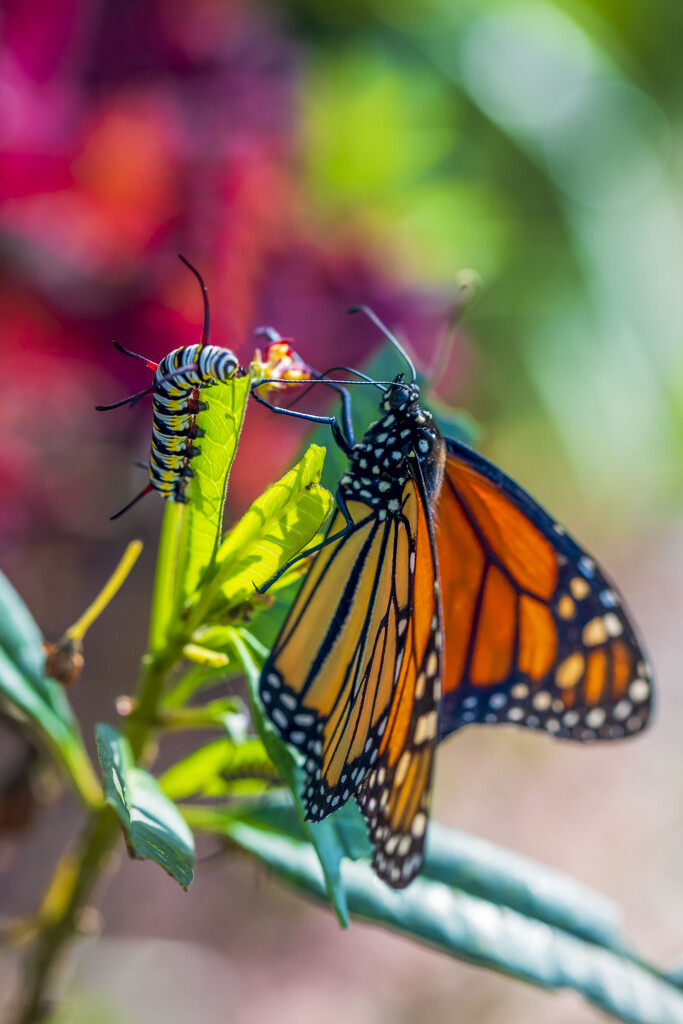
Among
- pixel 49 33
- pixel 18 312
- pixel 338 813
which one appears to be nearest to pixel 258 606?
pixel 338 813

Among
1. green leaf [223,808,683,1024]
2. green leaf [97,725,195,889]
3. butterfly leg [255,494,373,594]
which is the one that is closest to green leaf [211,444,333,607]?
butterfly leg [255,494,373,594]

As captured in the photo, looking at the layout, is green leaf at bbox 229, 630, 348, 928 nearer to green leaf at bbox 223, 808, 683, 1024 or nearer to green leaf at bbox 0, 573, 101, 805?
A: green leaf at bbox 223, 808, 683, 1024

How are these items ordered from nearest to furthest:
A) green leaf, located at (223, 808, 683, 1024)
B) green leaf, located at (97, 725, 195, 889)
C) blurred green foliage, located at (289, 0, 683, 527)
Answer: green leaf, located at (97, 725, 195, 889)
green leaf, located at (223, 808, 683, 1024)
blurred green foliage, located at (289, 0, 683, 527)

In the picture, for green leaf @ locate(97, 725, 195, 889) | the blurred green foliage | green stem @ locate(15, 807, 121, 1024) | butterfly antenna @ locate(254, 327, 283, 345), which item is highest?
the blurred green foliage

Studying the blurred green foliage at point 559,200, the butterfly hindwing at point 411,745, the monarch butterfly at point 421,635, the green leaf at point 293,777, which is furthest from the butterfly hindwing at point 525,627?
the blurred green foliage at point 559,200

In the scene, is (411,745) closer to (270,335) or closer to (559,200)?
(270,335)
